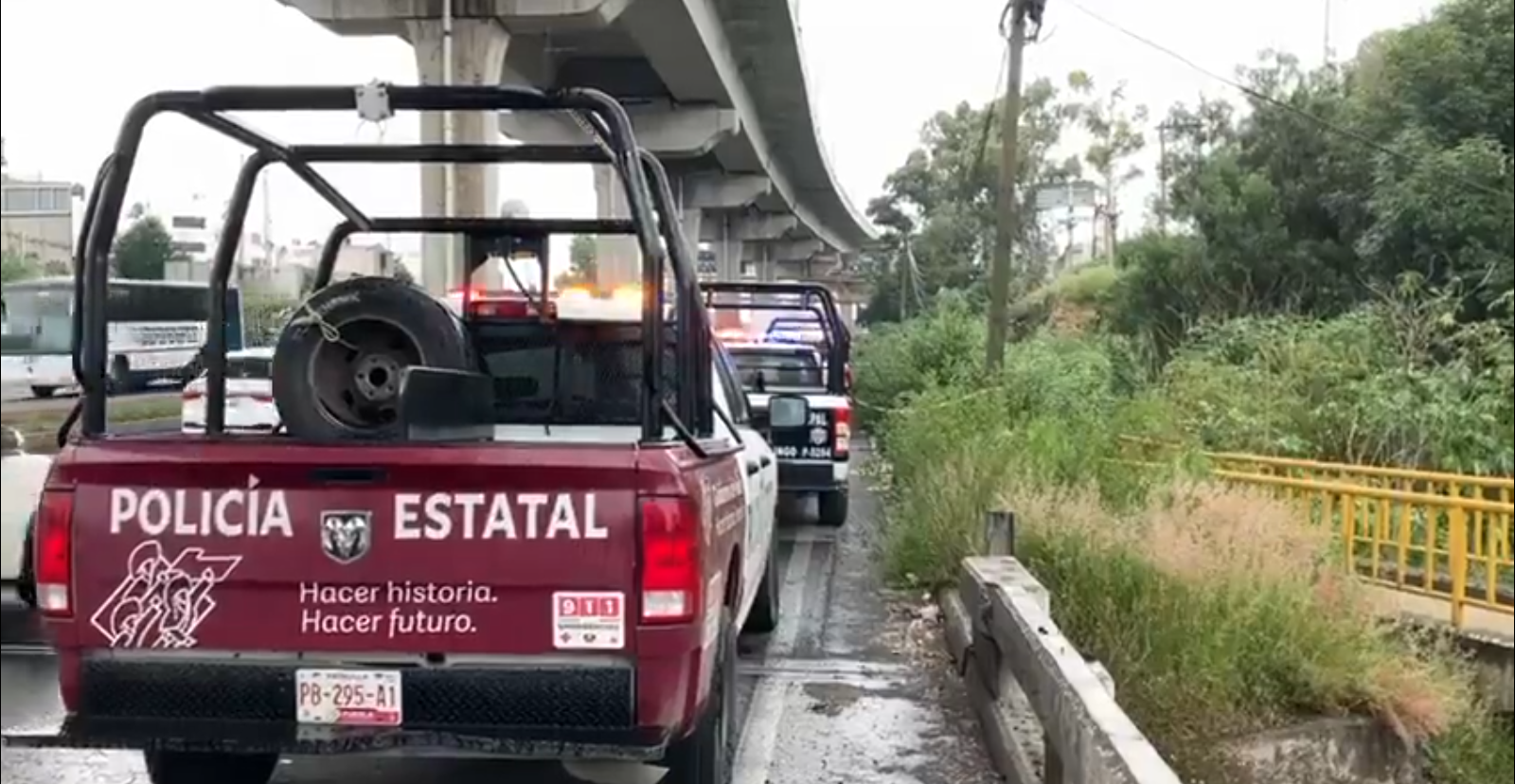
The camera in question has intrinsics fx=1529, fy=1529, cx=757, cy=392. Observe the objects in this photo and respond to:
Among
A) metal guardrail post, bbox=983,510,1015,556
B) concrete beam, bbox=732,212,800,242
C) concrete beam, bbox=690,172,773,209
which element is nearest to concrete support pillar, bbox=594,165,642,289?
metal guardrail post, bbox=983,510,1015,556

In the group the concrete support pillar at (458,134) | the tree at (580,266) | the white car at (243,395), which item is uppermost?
the concrete support pillar at (458,134)

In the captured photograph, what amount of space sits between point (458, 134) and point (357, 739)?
1093cm

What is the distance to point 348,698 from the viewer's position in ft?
14.0

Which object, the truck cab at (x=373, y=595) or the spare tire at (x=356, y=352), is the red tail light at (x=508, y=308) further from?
the truck cab at (x=373, y=595)

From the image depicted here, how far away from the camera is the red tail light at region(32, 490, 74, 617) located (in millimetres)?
4254

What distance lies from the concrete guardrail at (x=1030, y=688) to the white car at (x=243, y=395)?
122 inches

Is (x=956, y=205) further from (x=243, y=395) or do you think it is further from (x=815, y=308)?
(x=243, y=395)

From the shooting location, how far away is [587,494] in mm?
4207

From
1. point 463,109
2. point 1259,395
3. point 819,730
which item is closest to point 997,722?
point 819,730

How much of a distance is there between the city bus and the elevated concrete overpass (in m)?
1.88

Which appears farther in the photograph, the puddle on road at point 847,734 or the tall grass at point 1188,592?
the tall grass at point 1188,592

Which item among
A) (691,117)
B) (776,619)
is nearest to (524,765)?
(776,619)

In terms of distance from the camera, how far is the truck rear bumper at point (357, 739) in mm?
4234

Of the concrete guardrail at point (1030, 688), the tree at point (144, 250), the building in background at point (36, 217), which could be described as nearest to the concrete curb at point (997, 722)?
the concrete guardrail at point (1030, 688)
